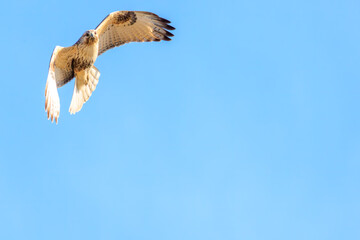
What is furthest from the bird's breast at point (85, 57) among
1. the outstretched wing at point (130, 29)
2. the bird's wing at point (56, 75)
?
the outstretched wing at point (130, 29)

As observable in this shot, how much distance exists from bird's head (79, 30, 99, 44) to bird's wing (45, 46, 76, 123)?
→ 0.81ft

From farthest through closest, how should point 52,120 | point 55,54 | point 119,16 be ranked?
point 119,16
point 55,54
point 52,120

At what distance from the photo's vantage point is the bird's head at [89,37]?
1247 centimetres

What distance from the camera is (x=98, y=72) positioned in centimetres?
1313

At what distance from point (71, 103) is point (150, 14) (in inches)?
93.3

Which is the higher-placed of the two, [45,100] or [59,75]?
[59,75]

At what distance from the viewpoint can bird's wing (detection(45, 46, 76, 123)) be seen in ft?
36.6

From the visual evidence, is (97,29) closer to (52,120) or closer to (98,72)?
(98,72)

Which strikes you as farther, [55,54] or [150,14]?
[150,14]

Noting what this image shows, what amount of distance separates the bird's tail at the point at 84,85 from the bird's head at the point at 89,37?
66cm

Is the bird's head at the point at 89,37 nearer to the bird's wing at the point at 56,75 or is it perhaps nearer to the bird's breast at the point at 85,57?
the bird's breast at the point at 85,57

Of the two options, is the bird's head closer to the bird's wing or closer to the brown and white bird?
the brown and white bird

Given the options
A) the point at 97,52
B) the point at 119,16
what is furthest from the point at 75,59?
the point at 119,16

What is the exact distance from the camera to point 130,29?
13.4 metres
